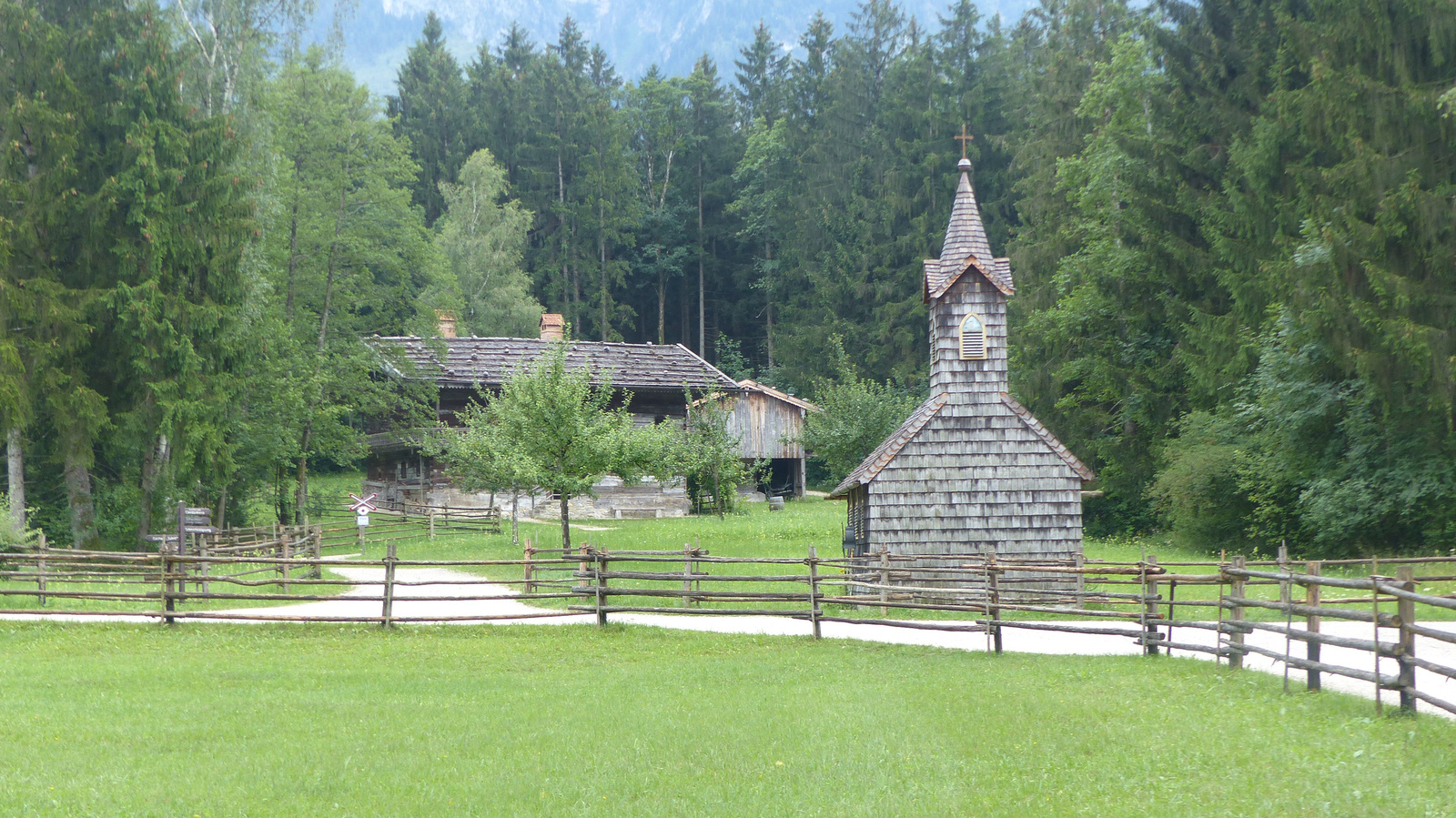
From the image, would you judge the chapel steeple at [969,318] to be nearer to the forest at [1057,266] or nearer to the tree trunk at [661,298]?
the forest at [1057,266]

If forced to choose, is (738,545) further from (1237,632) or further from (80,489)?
(1237,632)

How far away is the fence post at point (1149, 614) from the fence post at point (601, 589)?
834cm

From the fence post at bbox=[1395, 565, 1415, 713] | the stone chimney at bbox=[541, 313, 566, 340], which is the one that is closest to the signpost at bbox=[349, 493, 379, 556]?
the stone chimney at bbox=[541, 313, 566, 340]

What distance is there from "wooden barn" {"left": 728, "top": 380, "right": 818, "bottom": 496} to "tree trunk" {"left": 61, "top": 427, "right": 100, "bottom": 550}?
2369cm

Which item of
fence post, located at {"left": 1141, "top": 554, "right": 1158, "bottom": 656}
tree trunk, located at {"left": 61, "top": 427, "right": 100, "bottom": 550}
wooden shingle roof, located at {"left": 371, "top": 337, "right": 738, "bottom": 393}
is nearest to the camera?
fence post, located at {"left": 1141, "top": 554, "right": 1158, "bottom": 656}

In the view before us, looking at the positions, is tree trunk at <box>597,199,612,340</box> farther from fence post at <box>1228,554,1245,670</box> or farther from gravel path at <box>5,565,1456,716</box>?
fence post at <box>1228,554,1245,670</box>

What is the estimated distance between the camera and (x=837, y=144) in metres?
63.7

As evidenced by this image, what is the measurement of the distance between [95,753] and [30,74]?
22.5 metres

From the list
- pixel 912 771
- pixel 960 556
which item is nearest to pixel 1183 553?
pixel 960 556

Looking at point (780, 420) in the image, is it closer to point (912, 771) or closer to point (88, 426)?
point (88, 426)

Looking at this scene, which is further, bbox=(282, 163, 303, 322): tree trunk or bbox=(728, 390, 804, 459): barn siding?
bbox=(728, 390, 804, 459): barn siding

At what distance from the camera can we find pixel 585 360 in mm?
40656

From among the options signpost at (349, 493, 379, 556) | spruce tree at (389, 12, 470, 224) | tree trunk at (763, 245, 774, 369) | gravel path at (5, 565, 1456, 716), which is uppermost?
spruce tree at (389, 12, 470, 224)

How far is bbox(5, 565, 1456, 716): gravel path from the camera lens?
13.4 metres
